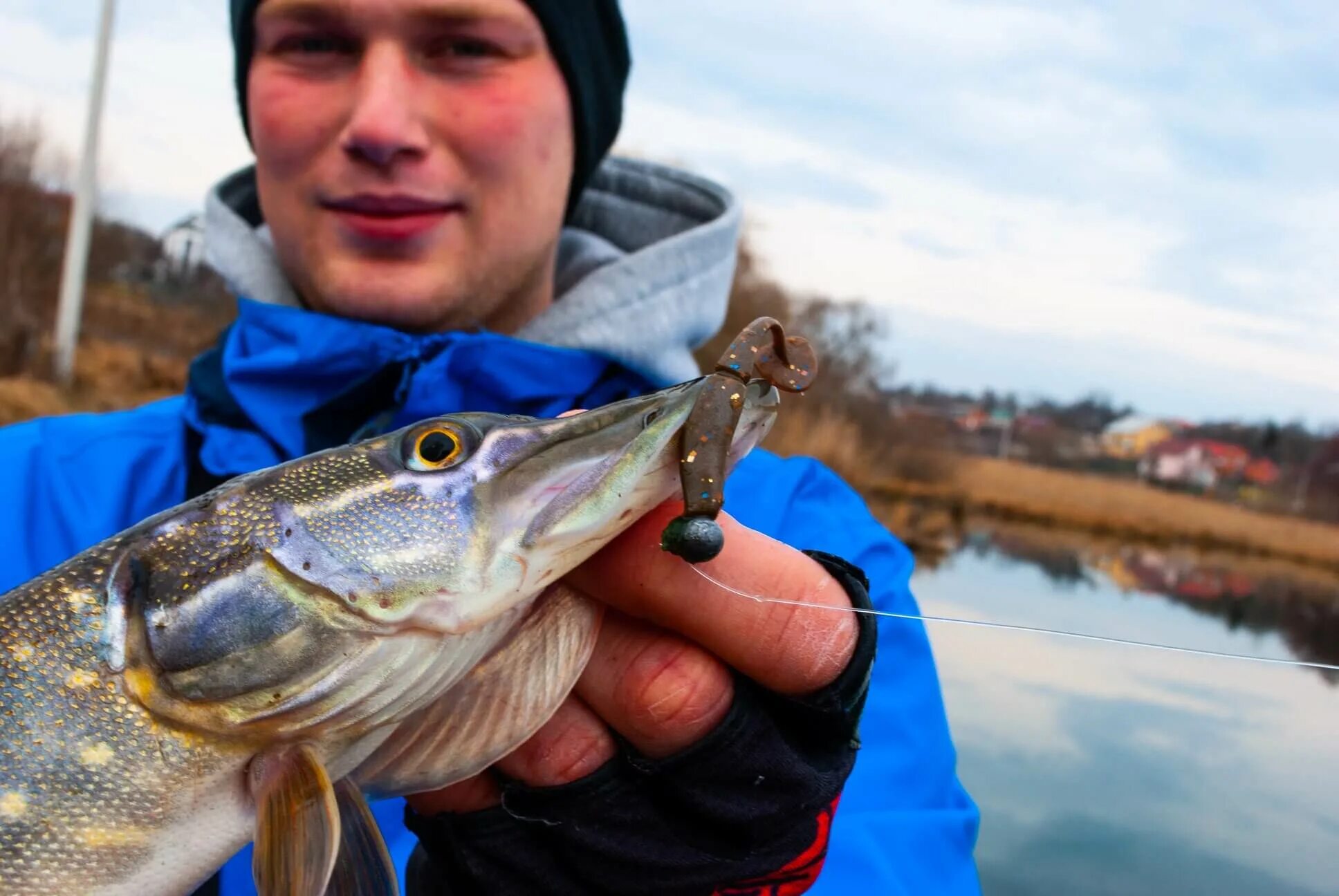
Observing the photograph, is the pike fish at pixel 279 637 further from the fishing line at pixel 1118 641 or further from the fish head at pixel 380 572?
the fishing line at pixel 1118 641

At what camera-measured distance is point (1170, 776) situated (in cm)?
134

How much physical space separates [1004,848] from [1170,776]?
414 mm

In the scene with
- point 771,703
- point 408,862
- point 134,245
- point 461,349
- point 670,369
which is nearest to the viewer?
point 771,703

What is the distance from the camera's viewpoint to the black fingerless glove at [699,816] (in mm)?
1549

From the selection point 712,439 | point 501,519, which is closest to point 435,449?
point 501,519

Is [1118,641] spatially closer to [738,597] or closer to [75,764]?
[738,597]

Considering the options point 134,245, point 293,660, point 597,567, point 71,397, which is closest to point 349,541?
point 293,660

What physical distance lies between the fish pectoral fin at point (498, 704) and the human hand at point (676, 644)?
4 cm

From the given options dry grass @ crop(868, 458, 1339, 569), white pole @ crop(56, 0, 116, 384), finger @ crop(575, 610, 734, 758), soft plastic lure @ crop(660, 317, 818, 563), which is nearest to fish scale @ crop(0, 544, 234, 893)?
finger @ crop(575, 610, 734, 758)

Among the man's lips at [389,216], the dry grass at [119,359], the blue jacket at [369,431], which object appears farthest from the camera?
the dry grass at [119,359]

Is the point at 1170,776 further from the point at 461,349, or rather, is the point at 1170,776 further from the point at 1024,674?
the point at 461,349

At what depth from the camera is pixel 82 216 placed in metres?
16.0

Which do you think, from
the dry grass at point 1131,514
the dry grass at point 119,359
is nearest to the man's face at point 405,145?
the dry grass at point 1131,514

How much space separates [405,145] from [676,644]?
1.83 m
